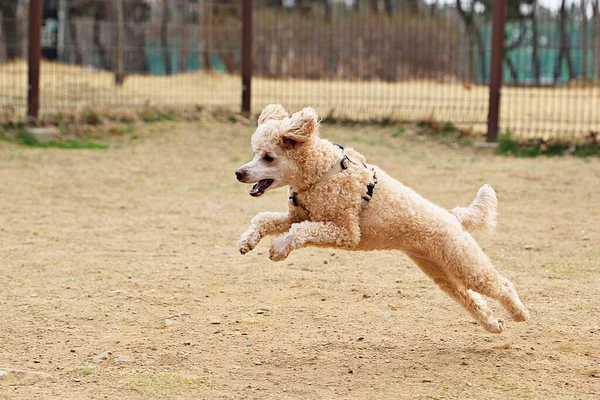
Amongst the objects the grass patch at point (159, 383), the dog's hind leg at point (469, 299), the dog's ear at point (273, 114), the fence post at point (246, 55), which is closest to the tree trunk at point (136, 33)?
A: the fence post at point (246, 55)

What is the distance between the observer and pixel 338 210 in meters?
4.36

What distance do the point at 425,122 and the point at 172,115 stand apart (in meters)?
3.40

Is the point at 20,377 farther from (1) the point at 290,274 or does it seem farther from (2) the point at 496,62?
(2) the point at 496,62

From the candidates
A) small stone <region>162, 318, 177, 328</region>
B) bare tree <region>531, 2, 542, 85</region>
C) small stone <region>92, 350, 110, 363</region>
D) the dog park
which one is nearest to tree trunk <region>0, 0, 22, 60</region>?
the dog park

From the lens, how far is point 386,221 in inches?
173

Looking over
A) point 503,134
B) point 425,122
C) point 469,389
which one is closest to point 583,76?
point 503,134

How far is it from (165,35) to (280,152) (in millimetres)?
8795

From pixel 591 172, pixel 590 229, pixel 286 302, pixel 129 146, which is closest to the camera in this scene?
pixel 286 302

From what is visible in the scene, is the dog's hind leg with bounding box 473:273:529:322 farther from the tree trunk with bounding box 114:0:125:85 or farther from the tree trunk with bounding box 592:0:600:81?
the tree trunk with bounding box 114:0:125:85

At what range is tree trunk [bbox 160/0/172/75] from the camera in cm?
1267

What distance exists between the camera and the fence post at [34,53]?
11.5 metres

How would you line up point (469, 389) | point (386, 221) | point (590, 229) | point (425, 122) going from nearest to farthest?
point (469, 389)
point (386, 221)
point (590, 229)
point (425, 122)

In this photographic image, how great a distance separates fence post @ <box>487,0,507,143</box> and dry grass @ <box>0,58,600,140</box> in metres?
0.31

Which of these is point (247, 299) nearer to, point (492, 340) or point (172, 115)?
point (492, 340)
